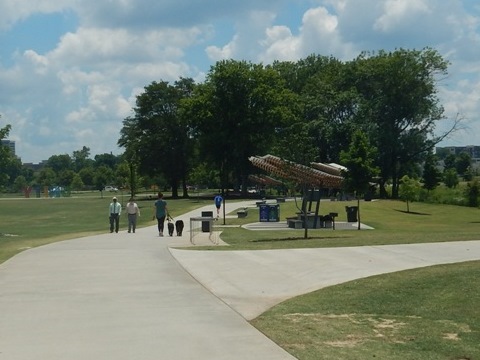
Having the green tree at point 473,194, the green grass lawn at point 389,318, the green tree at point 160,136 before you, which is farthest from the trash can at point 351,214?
the green tree at point 160,136

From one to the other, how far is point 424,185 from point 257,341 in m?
74.7

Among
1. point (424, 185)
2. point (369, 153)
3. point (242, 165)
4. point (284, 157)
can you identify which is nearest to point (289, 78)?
point (242, 165)

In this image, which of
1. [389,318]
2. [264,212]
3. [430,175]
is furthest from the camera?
[430,175]

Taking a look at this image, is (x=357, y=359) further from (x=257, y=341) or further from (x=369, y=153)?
(x=369, y=153)

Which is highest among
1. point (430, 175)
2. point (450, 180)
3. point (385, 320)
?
point (430, 175)

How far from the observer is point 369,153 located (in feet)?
120

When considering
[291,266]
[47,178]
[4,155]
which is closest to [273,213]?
[4,155]

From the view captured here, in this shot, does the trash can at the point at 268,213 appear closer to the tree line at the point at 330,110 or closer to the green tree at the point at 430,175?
the tree line at the point at 330,110

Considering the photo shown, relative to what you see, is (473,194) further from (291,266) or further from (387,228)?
(291,266)

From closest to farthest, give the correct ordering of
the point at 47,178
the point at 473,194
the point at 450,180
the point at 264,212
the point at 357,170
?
the point at 357,170 < the point at 264,212 < the point at 473,194 < the point at 450,180 < the point at 47,178

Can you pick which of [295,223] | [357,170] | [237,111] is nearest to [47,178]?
[237,111]

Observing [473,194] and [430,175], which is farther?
[430,175]

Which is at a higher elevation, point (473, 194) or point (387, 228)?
point (473, 194)

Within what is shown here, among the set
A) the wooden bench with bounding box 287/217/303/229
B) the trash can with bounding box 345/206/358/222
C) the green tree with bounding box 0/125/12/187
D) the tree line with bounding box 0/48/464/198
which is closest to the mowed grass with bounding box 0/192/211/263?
the green tree with bounding box 0/125/12/187
